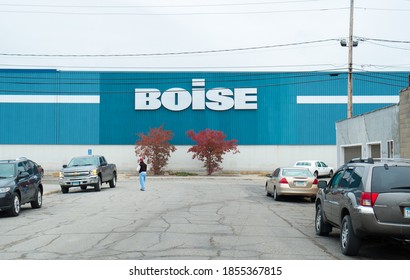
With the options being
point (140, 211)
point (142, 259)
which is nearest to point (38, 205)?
point (140, 211)

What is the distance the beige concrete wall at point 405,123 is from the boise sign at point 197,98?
3465 centimetres

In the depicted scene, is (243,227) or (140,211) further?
(140,211)

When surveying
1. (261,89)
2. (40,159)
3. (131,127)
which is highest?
(261,89)

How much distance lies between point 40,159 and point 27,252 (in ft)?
157

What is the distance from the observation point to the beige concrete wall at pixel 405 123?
19.5 meters

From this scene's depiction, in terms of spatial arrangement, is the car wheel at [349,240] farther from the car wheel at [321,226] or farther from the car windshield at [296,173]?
the car windshield at [296,173]

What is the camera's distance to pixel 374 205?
345 inches

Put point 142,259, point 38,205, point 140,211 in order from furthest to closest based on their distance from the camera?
point 38,205
point 140,211
point 142,259

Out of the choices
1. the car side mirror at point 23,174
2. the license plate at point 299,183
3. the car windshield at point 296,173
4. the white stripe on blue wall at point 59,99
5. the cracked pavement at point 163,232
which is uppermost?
the white stripe on blue wall at point 59,99

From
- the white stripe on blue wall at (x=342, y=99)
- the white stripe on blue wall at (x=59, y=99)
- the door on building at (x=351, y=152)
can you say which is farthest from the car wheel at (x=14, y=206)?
the white stripe on blue wall at (x=342, y=99)

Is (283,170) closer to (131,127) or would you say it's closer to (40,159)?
(131,127)

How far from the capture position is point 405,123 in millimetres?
19906

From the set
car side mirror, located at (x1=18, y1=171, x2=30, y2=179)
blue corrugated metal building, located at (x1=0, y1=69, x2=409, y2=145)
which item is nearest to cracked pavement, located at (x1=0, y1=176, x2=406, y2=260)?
car side mirror, located at (x1=18, y1=171, x2=30, y2=179)

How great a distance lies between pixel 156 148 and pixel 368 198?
42803 millimetres
